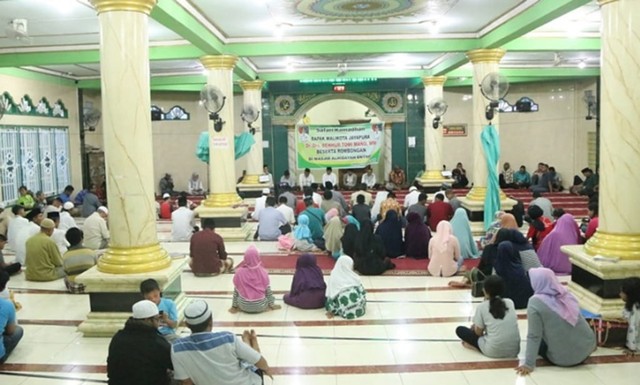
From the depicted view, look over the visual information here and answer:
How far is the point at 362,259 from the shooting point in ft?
24.1

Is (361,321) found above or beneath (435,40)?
beneath

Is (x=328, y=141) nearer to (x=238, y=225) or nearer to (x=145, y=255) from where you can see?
(x=238, y=225)

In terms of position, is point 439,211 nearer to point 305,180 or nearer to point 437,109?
point 437,109

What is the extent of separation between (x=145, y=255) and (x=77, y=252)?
6.33 feet

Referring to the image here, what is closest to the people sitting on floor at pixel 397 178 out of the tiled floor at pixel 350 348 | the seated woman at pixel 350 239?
the seated woman at pixel 350 239

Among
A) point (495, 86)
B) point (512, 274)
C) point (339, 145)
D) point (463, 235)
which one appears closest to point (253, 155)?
point (339, 145)

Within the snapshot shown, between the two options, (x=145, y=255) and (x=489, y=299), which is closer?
(x=489, y=299)

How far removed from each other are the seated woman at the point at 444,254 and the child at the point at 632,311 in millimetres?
2712

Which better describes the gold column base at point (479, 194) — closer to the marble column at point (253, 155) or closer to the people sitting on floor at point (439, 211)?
the people sitting on floor at point (439, 211)

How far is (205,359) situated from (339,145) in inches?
478

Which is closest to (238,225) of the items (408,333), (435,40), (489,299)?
(435,40)


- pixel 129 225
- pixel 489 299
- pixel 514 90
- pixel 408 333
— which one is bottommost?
pixel 408 333

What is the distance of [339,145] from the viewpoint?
15.3 m

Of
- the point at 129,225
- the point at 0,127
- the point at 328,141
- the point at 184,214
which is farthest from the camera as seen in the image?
the point at 328,141
